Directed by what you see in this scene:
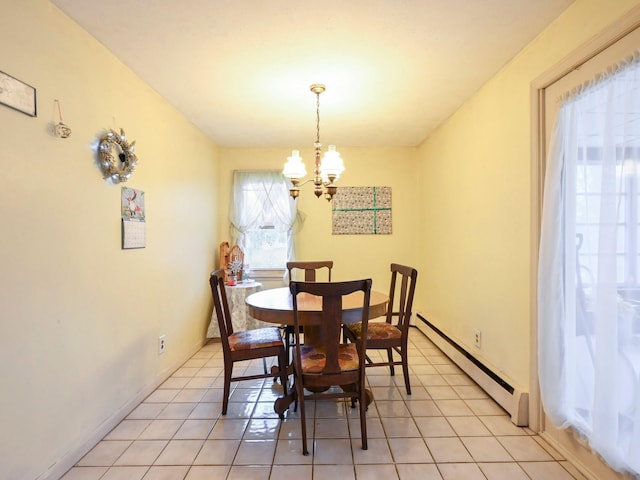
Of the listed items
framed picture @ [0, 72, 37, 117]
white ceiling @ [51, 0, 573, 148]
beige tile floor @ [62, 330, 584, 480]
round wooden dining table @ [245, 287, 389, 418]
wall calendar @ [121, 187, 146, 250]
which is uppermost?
white ceiling @ [51, 0, 573, 148]

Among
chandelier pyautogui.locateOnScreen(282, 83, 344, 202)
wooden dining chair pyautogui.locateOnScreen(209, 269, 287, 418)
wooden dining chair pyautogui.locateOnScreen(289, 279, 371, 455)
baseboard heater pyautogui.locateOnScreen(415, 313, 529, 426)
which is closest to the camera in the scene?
wooden dining chair pyautogui.locateOnScreen(289, 279, 371, 455)

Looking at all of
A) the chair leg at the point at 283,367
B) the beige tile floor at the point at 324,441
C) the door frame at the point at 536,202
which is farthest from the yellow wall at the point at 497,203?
the chair leg at the point at 283,367

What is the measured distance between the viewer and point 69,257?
1681mm

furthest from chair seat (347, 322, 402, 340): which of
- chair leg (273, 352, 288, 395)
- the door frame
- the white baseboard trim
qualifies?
the white baseboard trim

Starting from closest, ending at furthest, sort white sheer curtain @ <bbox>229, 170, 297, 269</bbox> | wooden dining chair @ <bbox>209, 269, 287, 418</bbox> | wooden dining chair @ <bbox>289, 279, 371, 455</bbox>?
wooden dining chair @ <bbox>289, 279, 371, 455</bbox> → wooden dining chair @ <bbox>209, 269, 287, 418</bbox> → white sheer curtain @ <bbox>229, 170, 297, 269</bbox>

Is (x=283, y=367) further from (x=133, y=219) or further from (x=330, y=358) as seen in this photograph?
(x=133, y=219)

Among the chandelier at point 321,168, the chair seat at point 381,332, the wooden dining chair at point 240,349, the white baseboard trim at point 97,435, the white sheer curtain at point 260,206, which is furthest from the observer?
the white sheer curtain at point 260,206

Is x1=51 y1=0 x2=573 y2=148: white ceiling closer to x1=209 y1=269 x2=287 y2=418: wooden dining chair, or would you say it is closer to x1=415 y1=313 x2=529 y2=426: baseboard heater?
x1=209 y1=269 x2=287 y2=418: wooden dining chair

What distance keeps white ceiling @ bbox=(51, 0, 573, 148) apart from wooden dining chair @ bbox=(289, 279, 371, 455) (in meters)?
1.38

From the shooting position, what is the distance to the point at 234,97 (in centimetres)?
265

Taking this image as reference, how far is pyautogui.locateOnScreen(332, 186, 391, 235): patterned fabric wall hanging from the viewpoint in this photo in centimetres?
415

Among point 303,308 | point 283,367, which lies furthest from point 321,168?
point 283,367

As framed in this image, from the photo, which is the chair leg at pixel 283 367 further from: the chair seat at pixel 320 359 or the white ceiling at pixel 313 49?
the white ceiling at pixel 313 49

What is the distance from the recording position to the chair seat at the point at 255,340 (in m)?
2.19
